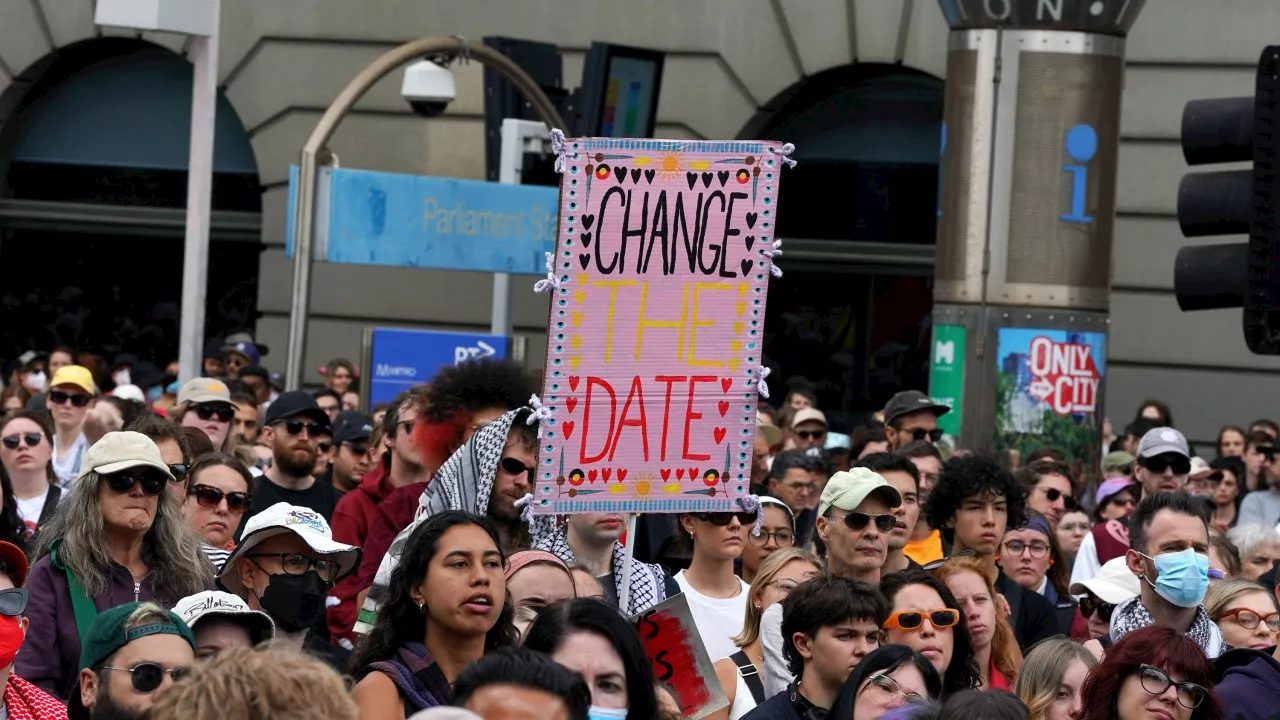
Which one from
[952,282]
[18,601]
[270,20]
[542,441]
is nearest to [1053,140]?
[952,282]

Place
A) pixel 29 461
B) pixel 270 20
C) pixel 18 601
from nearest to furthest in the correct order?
1. pixel 18 601
2. pixel 29 461
3. pixel 270 20

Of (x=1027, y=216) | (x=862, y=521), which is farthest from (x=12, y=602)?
(x=1027, y=216)

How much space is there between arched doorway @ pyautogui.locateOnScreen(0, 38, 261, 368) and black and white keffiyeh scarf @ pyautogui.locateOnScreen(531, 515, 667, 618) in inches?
594

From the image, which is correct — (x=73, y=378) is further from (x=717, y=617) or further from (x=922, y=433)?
(x=717, y=617)

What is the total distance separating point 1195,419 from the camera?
60.8 ft

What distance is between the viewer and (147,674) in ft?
16.9

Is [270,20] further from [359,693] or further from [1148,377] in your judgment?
[359,693]

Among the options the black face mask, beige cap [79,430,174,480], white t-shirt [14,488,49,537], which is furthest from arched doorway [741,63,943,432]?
the black face mask

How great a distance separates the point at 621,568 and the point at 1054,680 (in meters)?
1.41

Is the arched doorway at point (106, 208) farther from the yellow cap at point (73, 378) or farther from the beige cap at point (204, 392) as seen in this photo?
the beige cap at point (204, 392)

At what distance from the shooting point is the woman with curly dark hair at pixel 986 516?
339 inches

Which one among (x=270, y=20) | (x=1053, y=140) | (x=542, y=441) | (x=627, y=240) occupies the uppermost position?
(x=270, y=20)

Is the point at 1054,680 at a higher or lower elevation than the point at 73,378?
lower

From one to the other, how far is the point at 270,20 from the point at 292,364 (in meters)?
7.96
